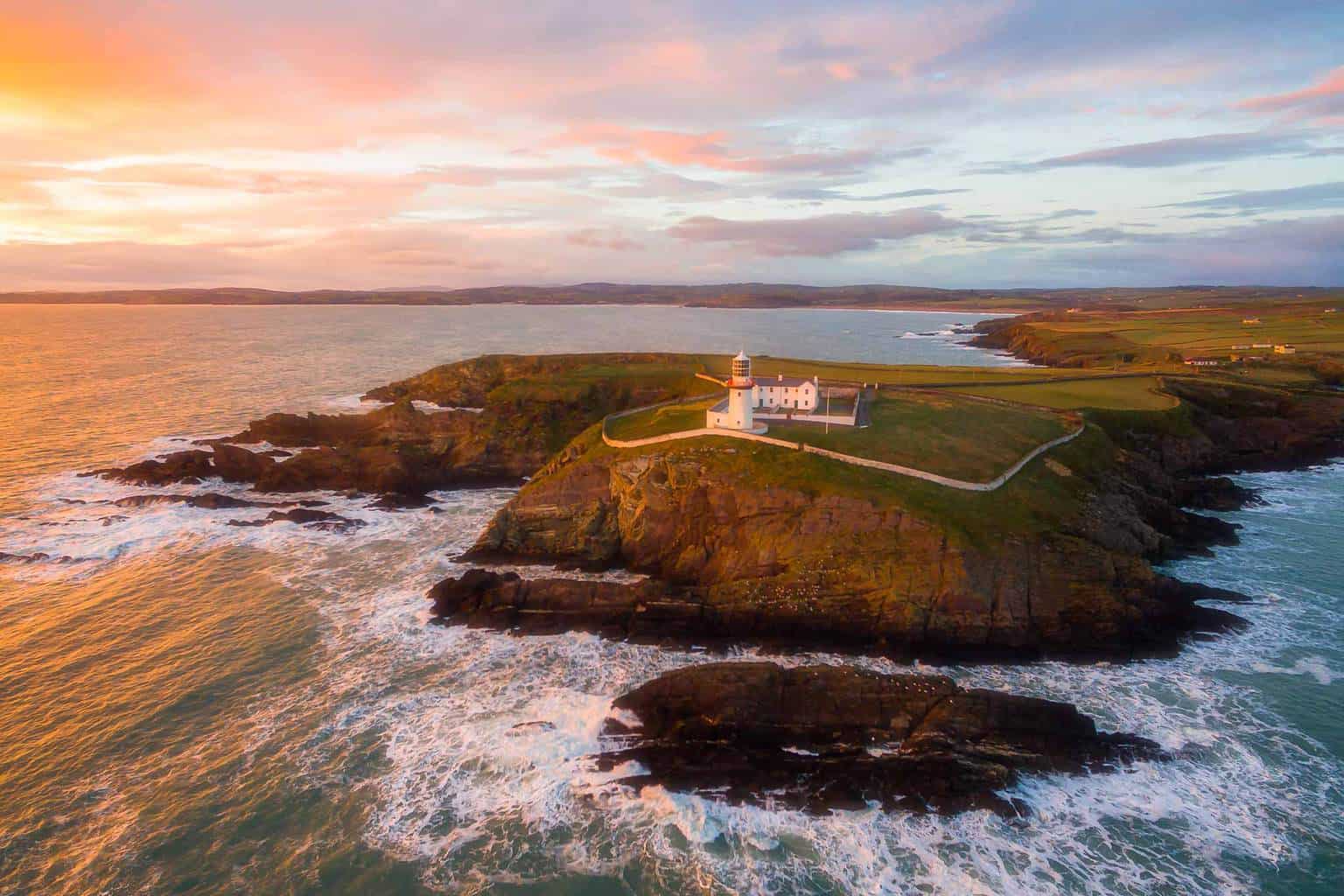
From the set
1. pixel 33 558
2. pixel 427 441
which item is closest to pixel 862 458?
pixel 427 441

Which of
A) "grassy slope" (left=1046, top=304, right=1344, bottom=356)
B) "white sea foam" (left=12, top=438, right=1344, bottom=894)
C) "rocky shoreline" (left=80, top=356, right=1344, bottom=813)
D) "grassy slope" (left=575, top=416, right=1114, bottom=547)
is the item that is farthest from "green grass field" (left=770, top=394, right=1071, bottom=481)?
"grassy slope" (left=1046, top=304, right=1344, bottom=356)

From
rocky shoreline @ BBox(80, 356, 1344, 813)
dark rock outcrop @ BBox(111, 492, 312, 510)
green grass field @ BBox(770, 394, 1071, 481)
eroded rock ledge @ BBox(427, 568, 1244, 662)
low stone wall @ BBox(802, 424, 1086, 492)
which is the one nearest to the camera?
rocky shoreline @ BBox(80, 356, 1344, 813)

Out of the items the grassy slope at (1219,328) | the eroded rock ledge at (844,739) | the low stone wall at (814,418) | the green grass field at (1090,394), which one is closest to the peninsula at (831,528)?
the eroded rock ledge at (844,739)

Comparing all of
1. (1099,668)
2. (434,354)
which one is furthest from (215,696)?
(434,354)

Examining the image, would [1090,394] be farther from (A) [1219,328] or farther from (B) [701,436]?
(A) [1219,328]

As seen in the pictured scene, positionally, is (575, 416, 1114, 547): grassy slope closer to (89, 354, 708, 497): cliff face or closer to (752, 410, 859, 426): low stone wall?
(752, 410, 859, 426): low stone wall
